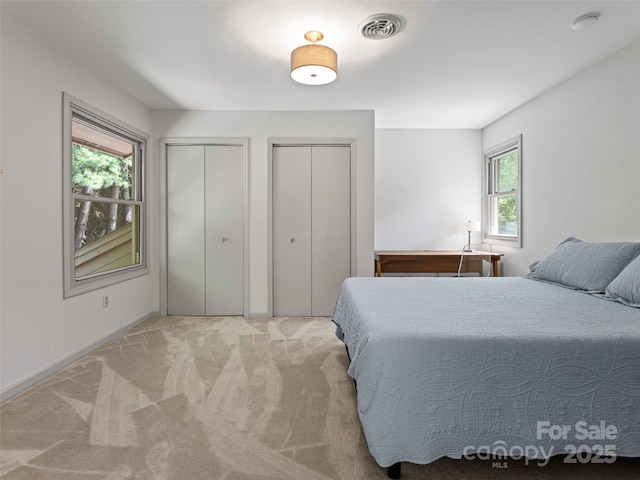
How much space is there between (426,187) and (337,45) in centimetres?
278

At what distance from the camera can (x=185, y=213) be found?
4020 millimetres

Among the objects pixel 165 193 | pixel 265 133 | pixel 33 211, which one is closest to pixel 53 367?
pixel 33 211

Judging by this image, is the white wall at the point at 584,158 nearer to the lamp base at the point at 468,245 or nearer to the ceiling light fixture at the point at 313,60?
the lamp base at the point at 468,245

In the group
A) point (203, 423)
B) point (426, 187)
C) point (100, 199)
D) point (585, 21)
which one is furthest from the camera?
point (426, 187)

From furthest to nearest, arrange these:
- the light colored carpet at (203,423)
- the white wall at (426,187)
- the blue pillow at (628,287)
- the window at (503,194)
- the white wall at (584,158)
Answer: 1. the white wall at (426,187)
2. the window at (503,194)
3. the white wall at (584,158)
4. the blue pillow at (628,287)
5. the light colored carpet at (203,423)

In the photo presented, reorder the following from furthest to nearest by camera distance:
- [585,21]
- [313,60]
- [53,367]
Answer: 1. [53,367]
2. [313,60]
3. [585,21]

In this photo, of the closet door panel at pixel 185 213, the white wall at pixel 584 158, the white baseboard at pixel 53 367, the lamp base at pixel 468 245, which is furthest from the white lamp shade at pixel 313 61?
the lamp base at pixel 468 245

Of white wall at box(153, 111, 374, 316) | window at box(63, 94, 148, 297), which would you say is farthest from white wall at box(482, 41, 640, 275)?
window at box(63, 94, 148, 297)

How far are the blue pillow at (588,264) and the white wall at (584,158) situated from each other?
1.25 ft

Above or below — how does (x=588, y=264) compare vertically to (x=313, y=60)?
below

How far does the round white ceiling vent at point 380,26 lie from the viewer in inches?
84.9

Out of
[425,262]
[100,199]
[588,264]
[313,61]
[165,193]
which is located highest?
[313,61]

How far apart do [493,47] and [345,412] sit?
9.14ft

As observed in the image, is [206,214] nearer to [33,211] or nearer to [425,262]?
[33,211]
